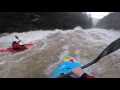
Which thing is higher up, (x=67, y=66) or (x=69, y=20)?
(x=69, y=20)

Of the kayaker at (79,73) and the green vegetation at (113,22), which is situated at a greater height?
the green vegetation at (113,22)

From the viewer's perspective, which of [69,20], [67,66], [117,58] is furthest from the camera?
[69,20]

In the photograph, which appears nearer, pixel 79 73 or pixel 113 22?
pixel 79 73

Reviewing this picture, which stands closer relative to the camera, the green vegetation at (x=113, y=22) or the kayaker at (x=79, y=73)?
the kayaker at (x=79, y=73)

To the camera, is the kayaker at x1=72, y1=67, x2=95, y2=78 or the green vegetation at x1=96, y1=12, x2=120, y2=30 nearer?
the kayaker at x1=72, y1=67, x2=95, y2=78

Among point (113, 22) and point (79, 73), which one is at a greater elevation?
point (113, 22)

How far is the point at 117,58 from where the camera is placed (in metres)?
5.41

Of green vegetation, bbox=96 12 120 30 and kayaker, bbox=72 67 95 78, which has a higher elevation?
green vegetation, bbox=96 12 120 30
